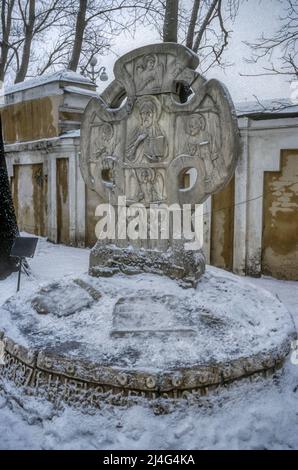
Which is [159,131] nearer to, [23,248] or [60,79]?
[23,248]

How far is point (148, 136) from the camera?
3951 millimetres

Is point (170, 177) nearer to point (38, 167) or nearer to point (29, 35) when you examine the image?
point (38, 167)

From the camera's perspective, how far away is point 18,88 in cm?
1153

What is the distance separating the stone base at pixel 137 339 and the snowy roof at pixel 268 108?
4.03 metres

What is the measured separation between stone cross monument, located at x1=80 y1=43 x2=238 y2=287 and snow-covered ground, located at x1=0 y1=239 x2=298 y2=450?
1.23 meters

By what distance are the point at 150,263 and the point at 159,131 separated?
4.15 feet

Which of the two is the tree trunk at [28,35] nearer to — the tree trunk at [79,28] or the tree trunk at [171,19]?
the tree trunk at [79,28]

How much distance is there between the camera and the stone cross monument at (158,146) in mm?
3666

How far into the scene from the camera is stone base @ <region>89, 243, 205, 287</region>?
3.79 m

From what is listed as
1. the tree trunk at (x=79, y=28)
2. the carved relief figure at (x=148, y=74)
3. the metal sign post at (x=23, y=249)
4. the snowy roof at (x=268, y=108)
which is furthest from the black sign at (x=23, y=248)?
the tree trunk at (x=79, y=28)

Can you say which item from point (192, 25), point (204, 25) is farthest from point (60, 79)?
point (204, 25)

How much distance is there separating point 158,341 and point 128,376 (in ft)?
1.31

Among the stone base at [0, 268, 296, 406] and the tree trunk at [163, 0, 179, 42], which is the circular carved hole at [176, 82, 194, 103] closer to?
the stone base at [0, 268, 296, 406]
